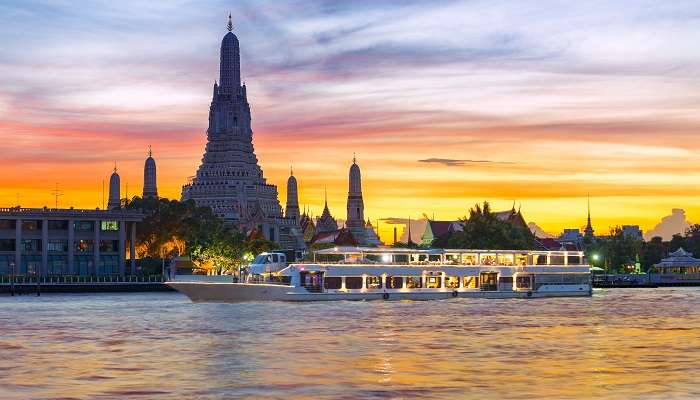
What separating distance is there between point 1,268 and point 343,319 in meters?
115

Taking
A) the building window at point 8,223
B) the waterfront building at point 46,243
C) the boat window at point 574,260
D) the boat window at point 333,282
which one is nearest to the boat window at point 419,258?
the boat window at point 333,282

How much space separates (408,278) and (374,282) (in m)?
4.05

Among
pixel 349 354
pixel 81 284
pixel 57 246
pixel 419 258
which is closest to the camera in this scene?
pixel 349 354

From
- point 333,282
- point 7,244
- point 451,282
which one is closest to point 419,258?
point 451,282

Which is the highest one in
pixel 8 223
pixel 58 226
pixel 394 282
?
pixel 8 223

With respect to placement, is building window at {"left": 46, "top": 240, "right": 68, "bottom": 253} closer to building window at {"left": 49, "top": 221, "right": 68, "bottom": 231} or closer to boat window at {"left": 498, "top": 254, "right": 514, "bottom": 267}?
building window at {"left": 49, "top": 221, "right": 68, "bottom": 231}

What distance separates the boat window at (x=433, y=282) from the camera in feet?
424

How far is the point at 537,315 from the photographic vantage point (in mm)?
97938

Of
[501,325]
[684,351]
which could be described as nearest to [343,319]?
[501,325]

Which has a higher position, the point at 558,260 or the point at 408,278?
the point at 558,260

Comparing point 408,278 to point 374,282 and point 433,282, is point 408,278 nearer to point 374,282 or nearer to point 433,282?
point 433,282

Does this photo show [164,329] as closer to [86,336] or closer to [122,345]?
[86,336]

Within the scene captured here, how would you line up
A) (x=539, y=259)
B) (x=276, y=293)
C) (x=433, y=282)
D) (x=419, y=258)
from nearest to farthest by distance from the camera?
(x=276, y=293)
(x=433, y=282)
(x=419, y=258)
(x=539, y=259)

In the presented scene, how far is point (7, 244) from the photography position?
193125 millimetres
